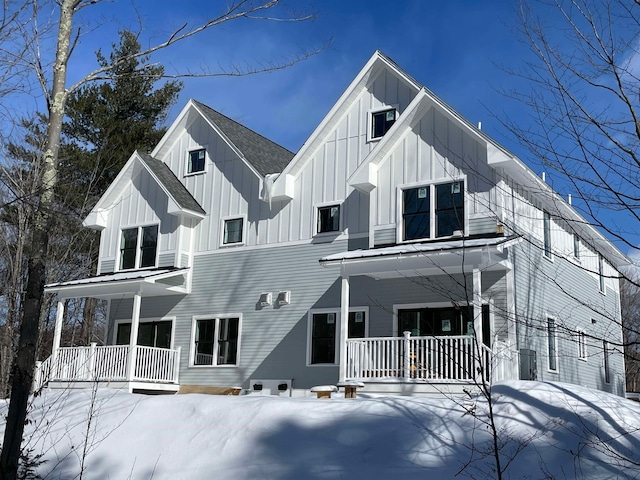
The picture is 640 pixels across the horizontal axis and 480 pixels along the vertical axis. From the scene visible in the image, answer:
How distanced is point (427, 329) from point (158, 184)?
375 inches

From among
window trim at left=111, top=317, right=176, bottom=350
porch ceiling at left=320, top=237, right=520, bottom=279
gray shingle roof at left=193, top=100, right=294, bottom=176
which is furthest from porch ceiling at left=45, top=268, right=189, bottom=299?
porch ceiling at left=320, top=237, right=520, bottom=279

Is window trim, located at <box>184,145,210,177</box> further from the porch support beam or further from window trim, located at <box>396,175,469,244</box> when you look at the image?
window trim, located at <box>396,175,469,244</box>

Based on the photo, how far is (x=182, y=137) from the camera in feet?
71.8

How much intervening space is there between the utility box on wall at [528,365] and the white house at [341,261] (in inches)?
1.8

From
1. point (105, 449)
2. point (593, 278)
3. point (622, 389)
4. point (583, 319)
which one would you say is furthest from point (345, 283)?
point (622, 389)

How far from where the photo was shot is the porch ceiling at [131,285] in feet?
62.3

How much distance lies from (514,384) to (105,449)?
22.9 feet

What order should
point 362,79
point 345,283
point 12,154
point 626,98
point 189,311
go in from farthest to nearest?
point 12,154 < point 189,311 < point 362,79 < point 345,283 < point 626,98

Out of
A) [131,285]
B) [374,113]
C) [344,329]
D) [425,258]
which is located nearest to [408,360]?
[344,329]

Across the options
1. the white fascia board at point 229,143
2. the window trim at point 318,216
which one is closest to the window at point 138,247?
the white fascia board at point 229,143

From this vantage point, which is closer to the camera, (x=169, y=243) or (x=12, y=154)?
(x=169, y=243)

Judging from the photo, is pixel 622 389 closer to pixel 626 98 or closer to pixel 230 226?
pixel 230 226

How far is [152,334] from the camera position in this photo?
20.6m

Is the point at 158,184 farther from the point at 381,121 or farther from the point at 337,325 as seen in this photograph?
the point at 337,325
